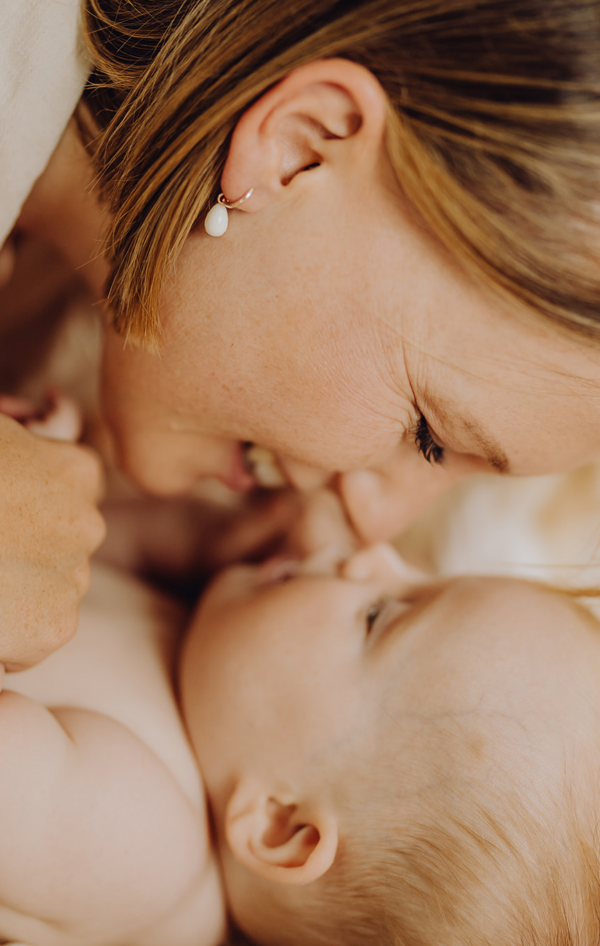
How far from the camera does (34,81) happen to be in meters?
0.97

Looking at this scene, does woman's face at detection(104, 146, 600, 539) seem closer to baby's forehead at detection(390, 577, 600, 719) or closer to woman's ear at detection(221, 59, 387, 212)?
A: woman's ear at detection(221, 59, 387, 212)

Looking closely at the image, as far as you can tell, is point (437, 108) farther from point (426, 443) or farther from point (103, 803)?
point (103, 803)

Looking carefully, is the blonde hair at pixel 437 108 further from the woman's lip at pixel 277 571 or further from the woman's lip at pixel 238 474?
the woman's lip at pixel 277 571

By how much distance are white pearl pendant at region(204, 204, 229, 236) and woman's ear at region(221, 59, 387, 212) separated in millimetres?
23

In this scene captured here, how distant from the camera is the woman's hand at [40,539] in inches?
37.1

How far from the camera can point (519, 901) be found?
3.27ft

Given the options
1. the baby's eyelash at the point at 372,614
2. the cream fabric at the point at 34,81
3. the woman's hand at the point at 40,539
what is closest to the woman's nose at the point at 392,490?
the baby's eyelash at the point at 372,614

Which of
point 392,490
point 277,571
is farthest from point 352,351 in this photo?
point 277,571

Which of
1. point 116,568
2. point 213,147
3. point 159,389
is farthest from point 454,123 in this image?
point 116,568

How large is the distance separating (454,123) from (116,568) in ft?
4.05

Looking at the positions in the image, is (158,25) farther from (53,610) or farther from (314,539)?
(314,539)

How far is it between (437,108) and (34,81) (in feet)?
1.75

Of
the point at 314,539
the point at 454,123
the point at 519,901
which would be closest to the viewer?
the point at 454,123

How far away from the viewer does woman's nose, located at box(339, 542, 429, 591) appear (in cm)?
138
